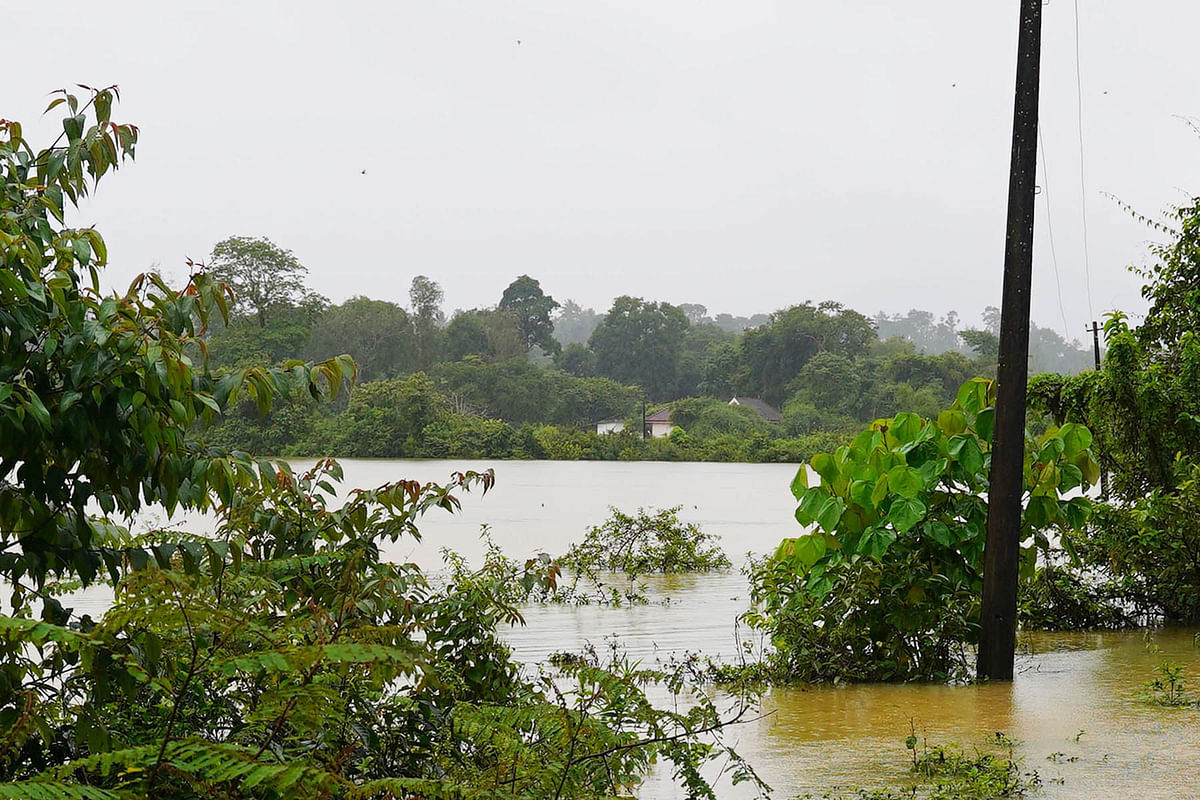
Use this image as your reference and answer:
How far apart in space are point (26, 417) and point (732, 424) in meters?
68.5

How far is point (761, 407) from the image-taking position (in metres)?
77.4

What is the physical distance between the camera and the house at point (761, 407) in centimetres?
7494

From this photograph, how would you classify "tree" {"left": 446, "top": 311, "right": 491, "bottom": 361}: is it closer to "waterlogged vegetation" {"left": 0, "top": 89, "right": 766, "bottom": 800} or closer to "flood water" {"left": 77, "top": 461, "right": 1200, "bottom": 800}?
"flood water" {"left": 77, "top": 461, "right": 1200, "bottom": 800}

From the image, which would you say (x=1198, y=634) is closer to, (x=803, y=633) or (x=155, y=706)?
(x=803, y=633)

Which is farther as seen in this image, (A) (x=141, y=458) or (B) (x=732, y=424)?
(B) (x=732, y=424)

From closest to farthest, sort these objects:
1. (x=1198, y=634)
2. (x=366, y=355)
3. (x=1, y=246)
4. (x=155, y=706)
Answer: (x=1, y=246), (x=155, y=706), (x=1198, y=634), (x=366, y=355)

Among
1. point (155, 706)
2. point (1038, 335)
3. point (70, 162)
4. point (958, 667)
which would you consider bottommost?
point (958, 667)

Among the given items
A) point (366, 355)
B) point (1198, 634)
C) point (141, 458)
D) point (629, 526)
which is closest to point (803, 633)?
point (1198, 634)

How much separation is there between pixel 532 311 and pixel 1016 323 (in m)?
86.1

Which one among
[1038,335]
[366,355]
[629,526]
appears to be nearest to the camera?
[629,526]

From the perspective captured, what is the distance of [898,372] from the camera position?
71.0 meters

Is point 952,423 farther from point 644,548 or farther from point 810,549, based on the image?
point 644,548

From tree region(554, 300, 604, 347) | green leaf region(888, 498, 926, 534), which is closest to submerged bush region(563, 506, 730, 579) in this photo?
green leaf region(888, 498, 926, 534)

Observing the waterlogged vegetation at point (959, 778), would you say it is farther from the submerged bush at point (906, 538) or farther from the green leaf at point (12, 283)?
the green leaf at point (12, 283)
